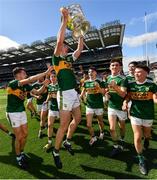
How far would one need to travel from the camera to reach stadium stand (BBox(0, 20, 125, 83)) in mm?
59500

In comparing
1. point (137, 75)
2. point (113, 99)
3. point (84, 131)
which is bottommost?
point (84, 131)

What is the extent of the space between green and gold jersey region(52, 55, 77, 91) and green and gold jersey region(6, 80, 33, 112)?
126cm

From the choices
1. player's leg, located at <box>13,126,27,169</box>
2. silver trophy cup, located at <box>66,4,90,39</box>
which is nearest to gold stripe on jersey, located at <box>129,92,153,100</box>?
silver trophy cup, located at <box>66,4,90,39</box>

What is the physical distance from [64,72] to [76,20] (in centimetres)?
109

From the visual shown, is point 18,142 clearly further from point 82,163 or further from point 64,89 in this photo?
point 64,89

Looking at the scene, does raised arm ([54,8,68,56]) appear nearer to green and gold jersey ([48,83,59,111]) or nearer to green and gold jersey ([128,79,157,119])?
green and gold jersey ([128,79,157,119])

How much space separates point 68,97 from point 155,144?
10.1 feet

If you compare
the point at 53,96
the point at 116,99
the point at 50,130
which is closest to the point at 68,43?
the point at 53,96

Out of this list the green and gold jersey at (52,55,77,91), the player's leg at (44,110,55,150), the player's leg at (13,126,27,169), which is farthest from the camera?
the player's leg at (44,110,55,150)

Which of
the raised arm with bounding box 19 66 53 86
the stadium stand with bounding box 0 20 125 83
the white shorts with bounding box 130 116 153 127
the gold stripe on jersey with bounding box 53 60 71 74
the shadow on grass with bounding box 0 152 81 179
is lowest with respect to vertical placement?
the shadow on grass with bounding box 0 152 81 179

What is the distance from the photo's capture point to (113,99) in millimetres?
7062

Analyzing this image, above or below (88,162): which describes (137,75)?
above

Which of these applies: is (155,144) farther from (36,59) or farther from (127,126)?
(36,59)


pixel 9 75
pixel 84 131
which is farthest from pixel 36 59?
pixel 84 131
